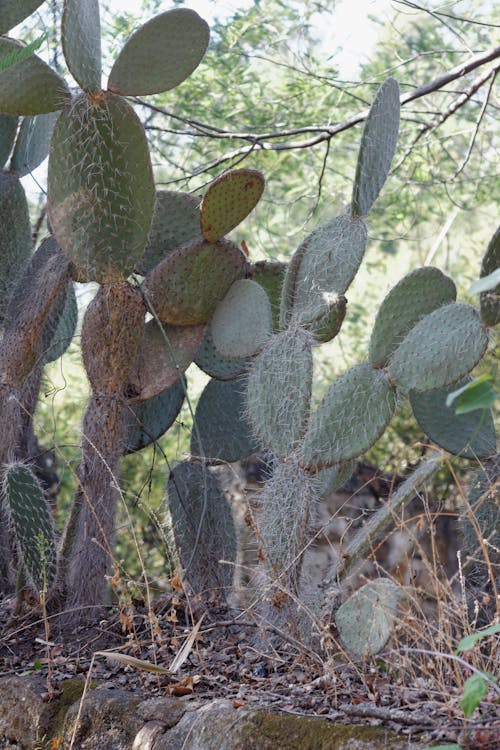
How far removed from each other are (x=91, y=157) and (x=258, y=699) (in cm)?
155

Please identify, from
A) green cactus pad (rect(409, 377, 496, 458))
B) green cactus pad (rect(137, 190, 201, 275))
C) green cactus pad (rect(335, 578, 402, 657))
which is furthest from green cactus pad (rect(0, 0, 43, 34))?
green cactus pad (rect(335, 578, 402, 657))

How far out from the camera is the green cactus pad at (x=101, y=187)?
271cm

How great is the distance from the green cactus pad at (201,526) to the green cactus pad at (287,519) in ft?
1.62

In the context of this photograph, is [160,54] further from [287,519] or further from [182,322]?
[287,519]

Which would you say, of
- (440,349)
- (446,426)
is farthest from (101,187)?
(446,426)

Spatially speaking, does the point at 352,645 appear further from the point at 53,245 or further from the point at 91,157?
the point at 53,245

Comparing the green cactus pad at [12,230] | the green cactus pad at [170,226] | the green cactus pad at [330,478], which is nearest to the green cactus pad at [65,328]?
the green cactus pad at [12,230]

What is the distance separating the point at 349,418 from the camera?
8.81ft

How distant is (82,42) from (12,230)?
2.85 ft

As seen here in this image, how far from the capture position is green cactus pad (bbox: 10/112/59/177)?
337 centimetres

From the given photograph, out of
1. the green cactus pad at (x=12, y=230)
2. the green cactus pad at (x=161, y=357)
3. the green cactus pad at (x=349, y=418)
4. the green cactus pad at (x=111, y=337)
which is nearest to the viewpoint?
the green cactus pad at (x=349, y=418)

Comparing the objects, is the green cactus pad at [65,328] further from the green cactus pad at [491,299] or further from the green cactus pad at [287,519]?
the green cactus pad at [491,299]

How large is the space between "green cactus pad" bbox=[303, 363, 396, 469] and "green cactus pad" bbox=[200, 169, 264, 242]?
64 centimetres

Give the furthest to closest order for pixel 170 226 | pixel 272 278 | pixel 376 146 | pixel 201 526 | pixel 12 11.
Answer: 1. pixel 272 278
2. pixel 170 226
3. pixel 201 526
4. pixel 12 11
5. pixel 376 146
